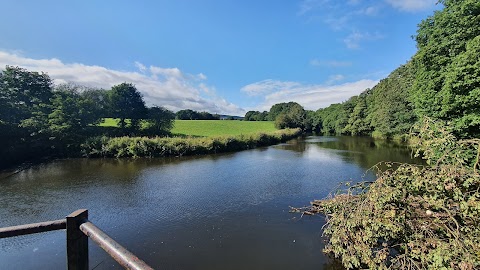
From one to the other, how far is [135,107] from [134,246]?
31486 millimetres

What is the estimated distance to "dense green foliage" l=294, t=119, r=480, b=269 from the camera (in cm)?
423

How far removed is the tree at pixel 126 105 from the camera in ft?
112

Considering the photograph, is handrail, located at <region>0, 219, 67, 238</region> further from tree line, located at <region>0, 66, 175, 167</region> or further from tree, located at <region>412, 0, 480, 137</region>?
tree line, located at <region>0, 66, 175, 167</region>

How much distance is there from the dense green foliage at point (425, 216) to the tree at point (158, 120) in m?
32.7

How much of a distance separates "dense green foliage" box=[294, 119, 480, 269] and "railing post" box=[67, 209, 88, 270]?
15.6 feet

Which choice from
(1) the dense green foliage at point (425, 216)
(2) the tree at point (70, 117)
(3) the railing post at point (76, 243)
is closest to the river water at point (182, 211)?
(1) the dense green foliage at point (425, 216)

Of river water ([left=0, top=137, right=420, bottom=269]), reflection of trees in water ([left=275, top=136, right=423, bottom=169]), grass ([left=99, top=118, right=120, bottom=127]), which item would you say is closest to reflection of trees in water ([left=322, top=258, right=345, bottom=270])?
river water ([left=0, top=137, right=420, bottom=269])

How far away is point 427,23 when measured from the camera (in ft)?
56.2

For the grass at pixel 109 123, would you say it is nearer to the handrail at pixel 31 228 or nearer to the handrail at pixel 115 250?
the handrail at pixel 31 228

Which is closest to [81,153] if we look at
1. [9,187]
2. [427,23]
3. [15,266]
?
[9,187]

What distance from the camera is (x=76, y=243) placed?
7.25ft

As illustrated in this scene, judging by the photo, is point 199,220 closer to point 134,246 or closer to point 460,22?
point 134,246

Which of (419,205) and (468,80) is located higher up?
(468,80)

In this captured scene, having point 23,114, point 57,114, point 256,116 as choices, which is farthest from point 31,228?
point 256,116
